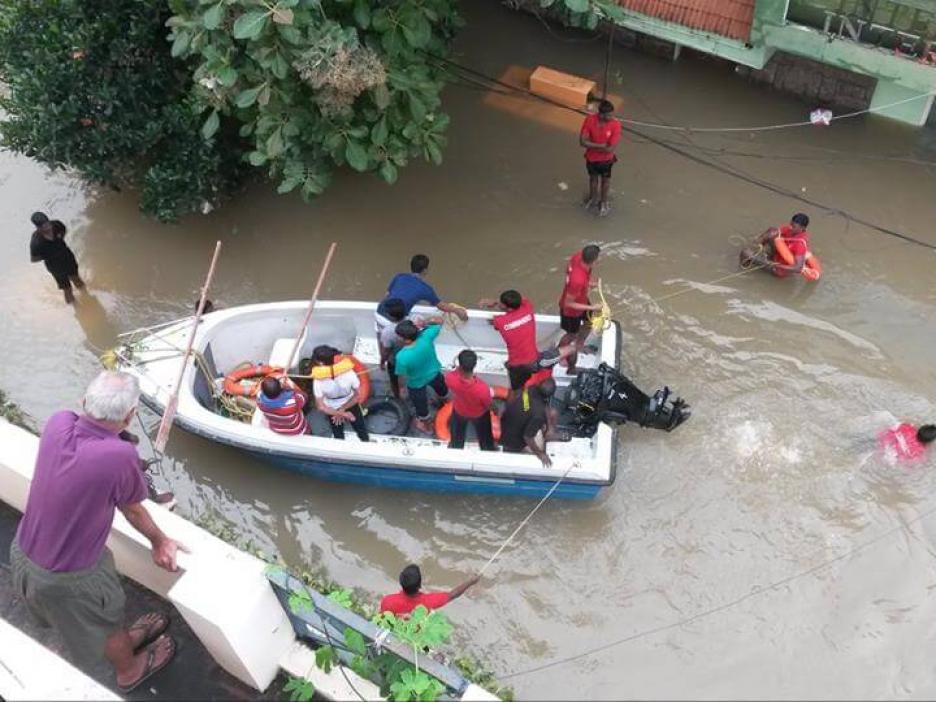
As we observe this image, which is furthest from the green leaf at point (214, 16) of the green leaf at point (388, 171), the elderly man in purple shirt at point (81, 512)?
the elderly man in purple shirt at point (81, 512)

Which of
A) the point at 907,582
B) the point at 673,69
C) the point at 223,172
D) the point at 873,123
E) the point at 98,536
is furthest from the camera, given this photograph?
the point at 673,69

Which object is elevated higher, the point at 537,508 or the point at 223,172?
the point at 223,172

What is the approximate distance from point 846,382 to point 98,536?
22.2ft

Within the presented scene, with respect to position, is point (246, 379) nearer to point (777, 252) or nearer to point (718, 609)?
point (718, 609)

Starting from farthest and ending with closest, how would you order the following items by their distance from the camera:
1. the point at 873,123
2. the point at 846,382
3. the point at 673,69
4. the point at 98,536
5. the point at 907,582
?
the point at 673,69 → the point at 873,123 → the point at 846,382 → the point at 907,582 → the point at 98,536

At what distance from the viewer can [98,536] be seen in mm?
4035

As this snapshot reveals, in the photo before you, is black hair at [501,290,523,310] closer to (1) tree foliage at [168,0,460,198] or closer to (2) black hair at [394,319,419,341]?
(2) black hair at [394,319,419,341]

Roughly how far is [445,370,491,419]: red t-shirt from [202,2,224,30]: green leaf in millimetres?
3141

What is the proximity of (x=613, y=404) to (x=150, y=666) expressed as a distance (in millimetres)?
3968

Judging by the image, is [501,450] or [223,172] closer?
[501,450]

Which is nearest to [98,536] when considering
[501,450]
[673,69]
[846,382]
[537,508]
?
[501,450]

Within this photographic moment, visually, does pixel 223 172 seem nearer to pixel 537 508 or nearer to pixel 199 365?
pixel 199 365

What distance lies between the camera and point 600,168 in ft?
29.7

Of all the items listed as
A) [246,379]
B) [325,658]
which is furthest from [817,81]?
[325,658]
